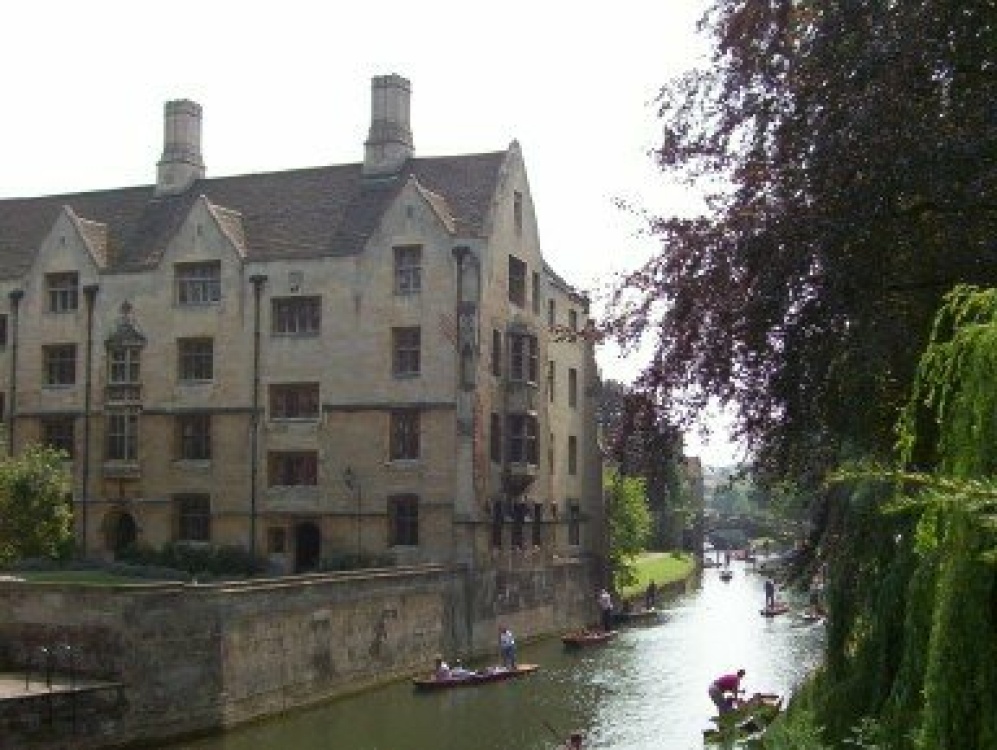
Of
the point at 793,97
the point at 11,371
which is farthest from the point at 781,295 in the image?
the point at 11,371

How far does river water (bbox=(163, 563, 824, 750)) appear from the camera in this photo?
75.5 feet

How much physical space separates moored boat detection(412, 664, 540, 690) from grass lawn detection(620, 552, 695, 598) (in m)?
19.9

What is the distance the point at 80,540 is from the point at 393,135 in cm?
1648

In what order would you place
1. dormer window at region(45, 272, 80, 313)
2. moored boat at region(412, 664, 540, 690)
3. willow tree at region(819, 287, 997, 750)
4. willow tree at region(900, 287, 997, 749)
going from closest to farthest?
willow tree at region(819, 287, 997, 750), willow tree at region(900, 287, 997, 749), moored boat at region(412, 664, 540, 690), dormer window at region(45, 272, 80, 313)

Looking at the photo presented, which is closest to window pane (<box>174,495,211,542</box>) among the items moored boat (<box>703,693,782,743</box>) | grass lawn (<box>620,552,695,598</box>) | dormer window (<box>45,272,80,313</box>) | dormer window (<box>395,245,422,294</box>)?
dormer window (<box>45,272,80,313</box>)

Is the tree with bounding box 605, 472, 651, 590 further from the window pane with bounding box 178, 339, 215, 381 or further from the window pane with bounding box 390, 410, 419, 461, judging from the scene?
the window pane with bounding box 178, 339, 215, 381

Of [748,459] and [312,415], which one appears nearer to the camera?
[748,459]

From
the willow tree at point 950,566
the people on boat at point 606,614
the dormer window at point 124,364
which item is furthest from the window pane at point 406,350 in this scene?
the willow tree at point 950,566

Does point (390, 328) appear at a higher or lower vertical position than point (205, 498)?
higher

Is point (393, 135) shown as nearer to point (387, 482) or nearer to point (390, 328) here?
point (390, 328)

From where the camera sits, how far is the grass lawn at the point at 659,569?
182 ft

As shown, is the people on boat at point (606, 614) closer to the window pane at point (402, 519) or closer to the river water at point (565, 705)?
the river water at point (565, 705)

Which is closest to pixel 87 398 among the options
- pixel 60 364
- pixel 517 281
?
pixel 60 364

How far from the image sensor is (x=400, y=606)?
30891mm
